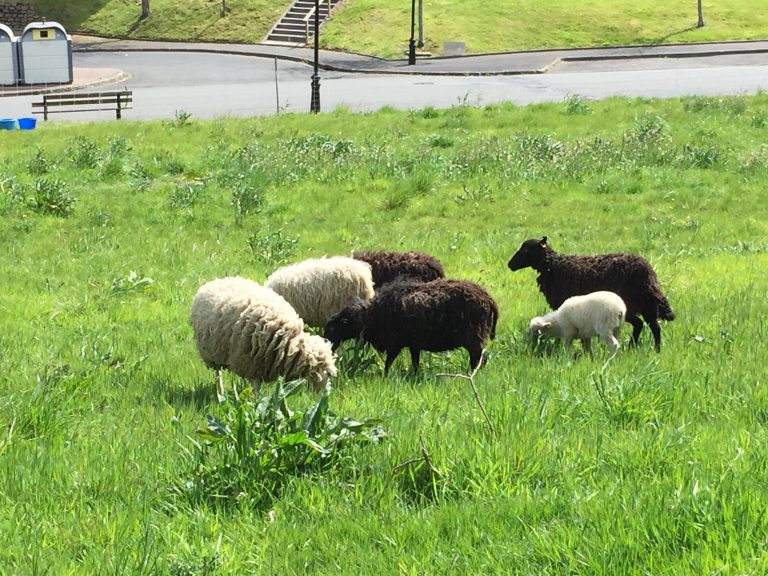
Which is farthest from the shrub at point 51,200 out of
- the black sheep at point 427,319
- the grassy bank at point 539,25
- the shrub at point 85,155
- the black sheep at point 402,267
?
the grassy bank at point 539,25

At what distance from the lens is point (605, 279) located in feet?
28.2

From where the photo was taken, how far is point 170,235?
14047mm

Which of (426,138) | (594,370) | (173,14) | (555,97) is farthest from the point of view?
(173,14)

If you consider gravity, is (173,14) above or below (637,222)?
above

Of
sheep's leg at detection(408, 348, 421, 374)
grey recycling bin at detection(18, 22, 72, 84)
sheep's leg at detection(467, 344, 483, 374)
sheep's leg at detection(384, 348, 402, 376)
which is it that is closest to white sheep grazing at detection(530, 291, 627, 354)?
sheep's leg at detection(467, 344, 483, 374)

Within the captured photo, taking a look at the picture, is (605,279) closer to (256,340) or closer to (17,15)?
(256,340)

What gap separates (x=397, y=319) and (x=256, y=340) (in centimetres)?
116

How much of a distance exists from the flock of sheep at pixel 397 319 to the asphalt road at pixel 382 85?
18332 millimetres

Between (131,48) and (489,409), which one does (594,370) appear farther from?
(131,48)

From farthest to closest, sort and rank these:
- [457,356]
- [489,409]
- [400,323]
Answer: [457,356], [400,323], [489,409]

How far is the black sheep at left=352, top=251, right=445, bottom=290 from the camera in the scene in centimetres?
958

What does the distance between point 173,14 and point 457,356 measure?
53.1 meters

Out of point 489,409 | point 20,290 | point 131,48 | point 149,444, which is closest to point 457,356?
point 489,409

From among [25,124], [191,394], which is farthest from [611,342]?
[25,124]
